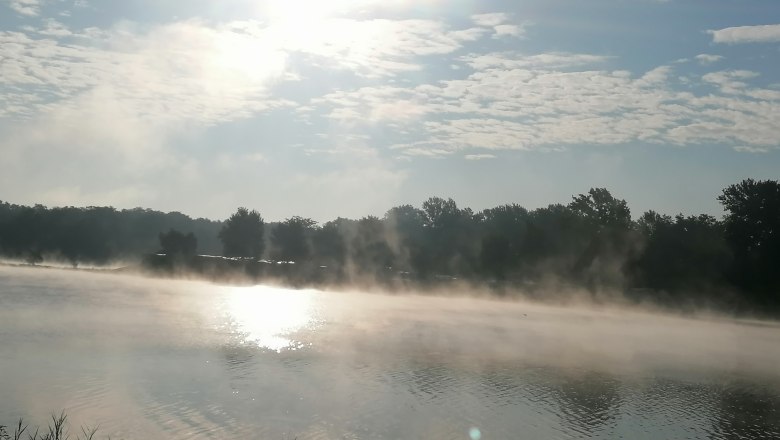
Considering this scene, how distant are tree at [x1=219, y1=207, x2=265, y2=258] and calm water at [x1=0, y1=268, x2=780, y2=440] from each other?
262 ft

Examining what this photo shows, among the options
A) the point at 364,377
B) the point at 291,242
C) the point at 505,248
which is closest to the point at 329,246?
the point at 291,242

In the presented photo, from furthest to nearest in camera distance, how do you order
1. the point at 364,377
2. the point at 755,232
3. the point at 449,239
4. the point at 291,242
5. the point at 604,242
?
the point at 449,239
the point at 291,242
the point at 604,242
the point at 755,232
the point at 364,377

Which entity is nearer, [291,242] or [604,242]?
[604,242]

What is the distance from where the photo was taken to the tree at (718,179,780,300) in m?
69.5

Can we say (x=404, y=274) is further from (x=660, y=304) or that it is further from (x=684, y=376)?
(x=684, y=376)

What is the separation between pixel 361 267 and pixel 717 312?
56.5m

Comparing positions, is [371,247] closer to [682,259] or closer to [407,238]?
[407,238]

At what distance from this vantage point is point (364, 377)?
27.0m

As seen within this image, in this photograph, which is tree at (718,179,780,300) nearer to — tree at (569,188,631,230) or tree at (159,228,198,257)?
tree at (569,188,631,230)

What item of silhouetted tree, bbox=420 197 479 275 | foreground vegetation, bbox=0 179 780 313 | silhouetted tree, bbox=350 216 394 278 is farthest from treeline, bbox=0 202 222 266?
silhouetted tree, bbox=420 197 479 275

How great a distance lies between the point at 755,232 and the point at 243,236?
79.9 metres

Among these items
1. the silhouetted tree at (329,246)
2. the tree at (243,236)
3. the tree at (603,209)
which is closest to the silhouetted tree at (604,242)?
the tree at (603,209)

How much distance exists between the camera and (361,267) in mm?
116312

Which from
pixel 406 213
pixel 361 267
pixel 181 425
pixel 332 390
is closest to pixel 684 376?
pixel 332 390
